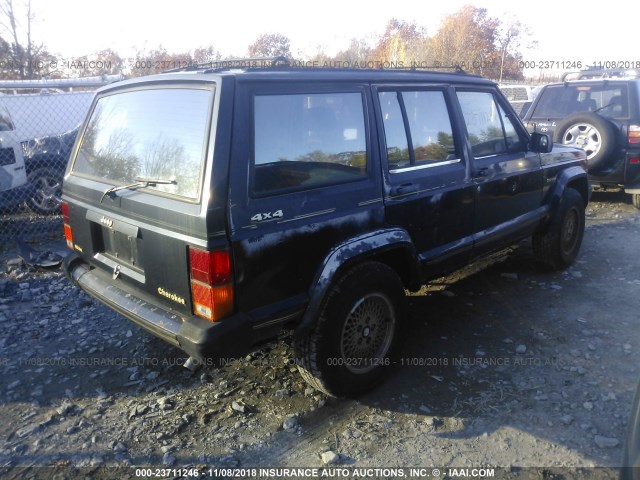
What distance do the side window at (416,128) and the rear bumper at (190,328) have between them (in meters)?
1.47

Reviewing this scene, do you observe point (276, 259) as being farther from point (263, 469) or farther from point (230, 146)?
point (263, 469)

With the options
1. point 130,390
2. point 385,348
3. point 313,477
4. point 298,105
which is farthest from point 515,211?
point 130,390

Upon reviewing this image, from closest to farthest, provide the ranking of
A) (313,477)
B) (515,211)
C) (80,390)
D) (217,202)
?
(217,202)
(313,477)
(80,390)
(515,211)

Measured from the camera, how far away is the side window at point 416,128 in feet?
10.6

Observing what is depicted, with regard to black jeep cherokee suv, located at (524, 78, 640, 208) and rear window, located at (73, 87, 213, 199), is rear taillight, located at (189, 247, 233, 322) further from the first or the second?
black jeep cherokee suv, located at (524, 78, 640, 208)

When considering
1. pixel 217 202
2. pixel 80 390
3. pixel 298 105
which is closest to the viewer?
pixel 217 202

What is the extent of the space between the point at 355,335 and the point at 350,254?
0.59m

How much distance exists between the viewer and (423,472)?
8.48ft

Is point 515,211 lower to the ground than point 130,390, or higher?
higher

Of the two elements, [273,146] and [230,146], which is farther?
[273,146]

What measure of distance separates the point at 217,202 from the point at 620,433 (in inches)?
102

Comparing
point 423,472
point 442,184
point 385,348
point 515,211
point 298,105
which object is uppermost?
point 298,105

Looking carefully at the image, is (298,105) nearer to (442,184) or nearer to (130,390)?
(442,184)

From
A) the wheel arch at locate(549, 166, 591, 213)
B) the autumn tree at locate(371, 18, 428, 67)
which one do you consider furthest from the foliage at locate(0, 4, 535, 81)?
the wheel arch at locate(549, 166, 591, 213)
